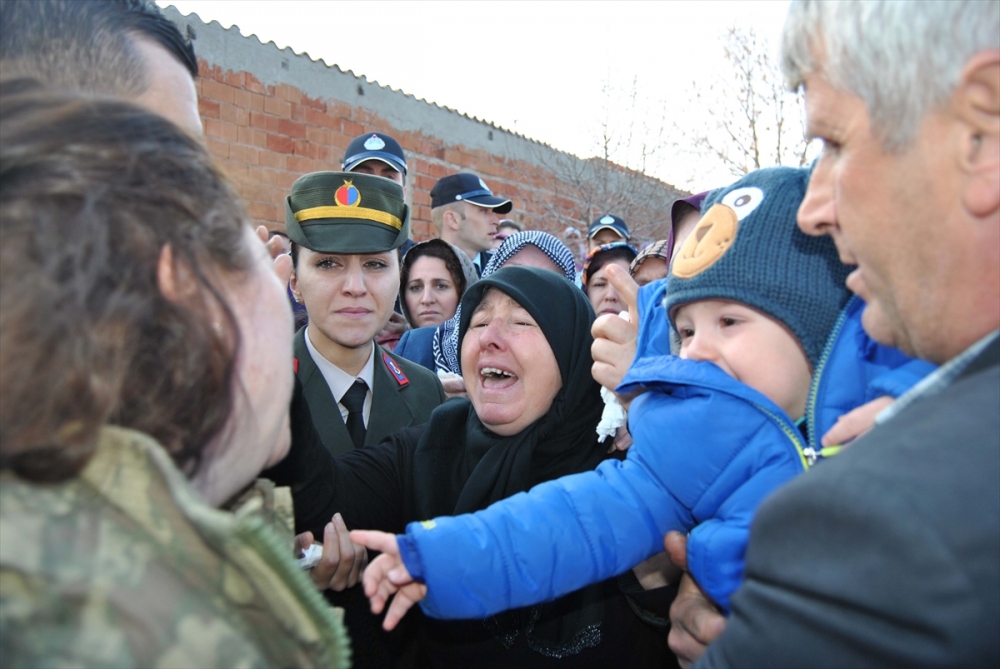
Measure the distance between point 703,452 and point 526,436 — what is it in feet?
3.08

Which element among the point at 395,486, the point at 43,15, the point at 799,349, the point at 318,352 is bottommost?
the point at 395,486

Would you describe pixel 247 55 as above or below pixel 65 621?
above

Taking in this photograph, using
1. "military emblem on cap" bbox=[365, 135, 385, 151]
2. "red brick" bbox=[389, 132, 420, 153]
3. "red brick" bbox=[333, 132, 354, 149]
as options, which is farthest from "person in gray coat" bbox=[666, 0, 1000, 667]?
"red brick" bbox=[389, 132, 420, 153]

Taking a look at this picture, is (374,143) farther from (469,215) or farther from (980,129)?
(980,129)

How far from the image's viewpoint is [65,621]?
82 centimetres

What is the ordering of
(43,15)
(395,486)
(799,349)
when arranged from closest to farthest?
(799,349) < (43,15) < (395,486)

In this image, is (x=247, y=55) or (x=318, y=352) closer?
(x=318, y=352)

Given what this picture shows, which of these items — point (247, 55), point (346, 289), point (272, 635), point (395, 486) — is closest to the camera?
point (272, 635)

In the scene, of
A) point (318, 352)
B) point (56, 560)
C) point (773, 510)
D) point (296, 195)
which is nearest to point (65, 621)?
point (56, 560)

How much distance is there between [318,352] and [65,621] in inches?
101

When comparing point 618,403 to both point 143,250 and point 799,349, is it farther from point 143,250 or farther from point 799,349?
point 143,250

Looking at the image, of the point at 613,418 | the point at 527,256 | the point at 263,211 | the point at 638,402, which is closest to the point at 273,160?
the point at 263,211

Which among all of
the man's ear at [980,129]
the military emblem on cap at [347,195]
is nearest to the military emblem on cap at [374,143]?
the military emblem on cap at [347,195]

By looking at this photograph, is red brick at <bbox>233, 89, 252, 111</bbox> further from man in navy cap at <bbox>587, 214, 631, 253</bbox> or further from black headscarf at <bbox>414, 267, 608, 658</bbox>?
black headscarf at <bbox>414, 267, 608, 658</bbox>
